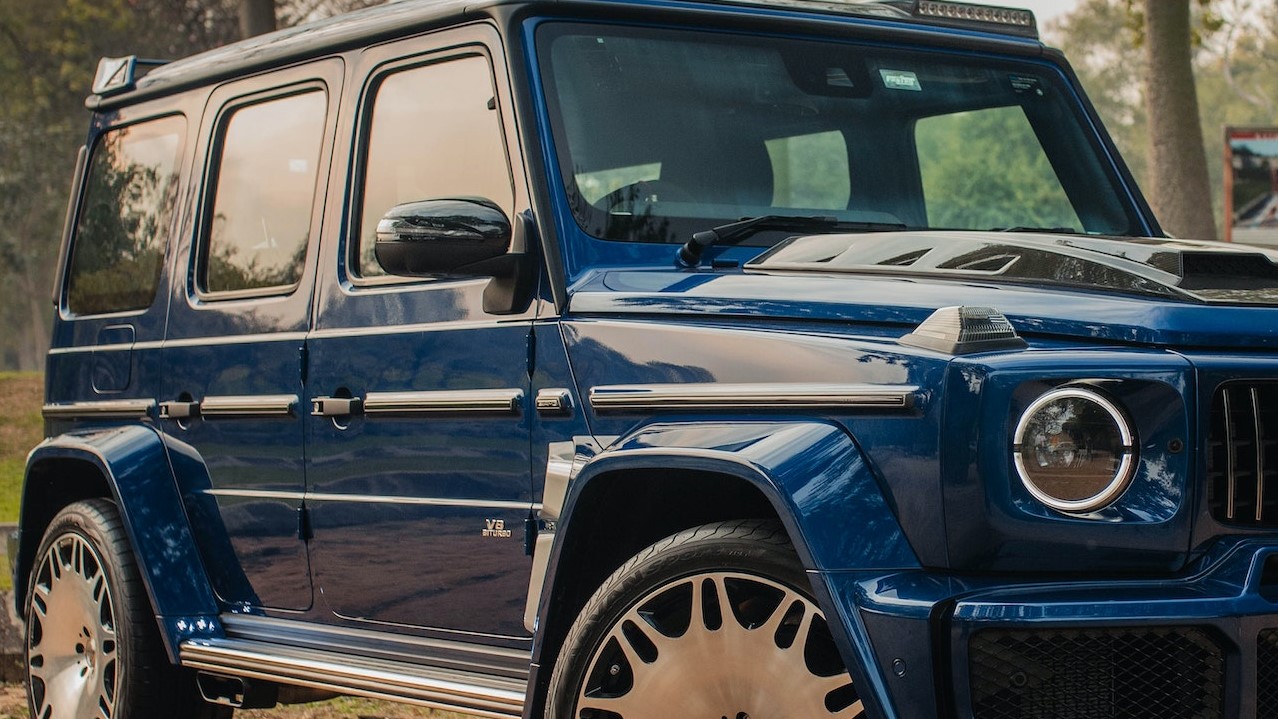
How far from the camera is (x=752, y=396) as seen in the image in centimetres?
339

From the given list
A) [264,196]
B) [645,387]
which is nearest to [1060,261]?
[645,387]

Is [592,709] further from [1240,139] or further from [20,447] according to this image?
[20,447]

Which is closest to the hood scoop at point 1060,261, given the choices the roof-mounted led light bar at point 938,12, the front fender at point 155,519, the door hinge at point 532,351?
the door hinge at point 532,351

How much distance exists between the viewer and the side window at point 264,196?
503 centimetres

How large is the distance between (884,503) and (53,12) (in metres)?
26.8

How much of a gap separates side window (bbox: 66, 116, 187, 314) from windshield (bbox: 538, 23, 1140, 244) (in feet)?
6.82

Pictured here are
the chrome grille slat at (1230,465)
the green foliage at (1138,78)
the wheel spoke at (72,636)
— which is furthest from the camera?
the green foliage at (1138,78)

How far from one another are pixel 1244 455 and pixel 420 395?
207cm

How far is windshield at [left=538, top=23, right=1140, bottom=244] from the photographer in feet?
13.8

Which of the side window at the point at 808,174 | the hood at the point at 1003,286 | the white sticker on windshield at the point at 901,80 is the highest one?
the white sticker on windshield at the point at 901,80

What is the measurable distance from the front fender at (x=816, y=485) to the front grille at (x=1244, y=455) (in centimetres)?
56

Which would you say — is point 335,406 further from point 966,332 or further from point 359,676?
point 966,332

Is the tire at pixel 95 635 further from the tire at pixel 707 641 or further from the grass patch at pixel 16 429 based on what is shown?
the grass patch at pixel 16 429

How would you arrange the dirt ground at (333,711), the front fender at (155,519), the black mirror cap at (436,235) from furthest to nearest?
1. the dirt ground at (333,711)
2. the front fender at (155,519)
3. the black mirror cap at (436,235)
